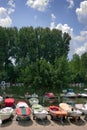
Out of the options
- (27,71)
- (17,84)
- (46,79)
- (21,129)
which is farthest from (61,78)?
(21,129)

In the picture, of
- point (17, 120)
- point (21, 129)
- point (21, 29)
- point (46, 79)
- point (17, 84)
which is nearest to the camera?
point (21, 129)

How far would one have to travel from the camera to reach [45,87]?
4006cm

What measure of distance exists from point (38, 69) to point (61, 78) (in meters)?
3.69

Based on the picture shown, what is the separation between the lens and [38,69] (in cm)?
3966

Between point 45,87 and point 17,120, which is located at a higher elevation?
point 45,87

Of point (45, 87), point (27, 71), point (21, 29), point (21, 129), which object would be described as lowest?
point (21, 129)

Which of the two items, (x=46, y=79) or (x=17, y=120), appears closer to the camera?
(x=17, y=120)

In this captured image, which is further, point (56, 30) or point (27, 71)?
point (56, 30)

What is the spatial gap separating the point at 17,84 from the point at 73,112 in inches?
1141

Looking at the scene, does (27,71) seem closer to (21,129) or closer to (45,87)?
(45,87)

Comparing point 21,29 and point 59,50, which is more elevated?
point 21,29

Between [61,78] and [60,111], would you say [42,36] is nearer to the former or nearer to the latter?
[61,78]

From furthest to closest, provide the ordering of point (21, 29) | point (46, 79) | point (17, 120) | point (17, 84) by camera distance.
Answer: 1. point (21, 29)
2. point (17, 84)
3. point (46, 79)
4. point (17, 120)

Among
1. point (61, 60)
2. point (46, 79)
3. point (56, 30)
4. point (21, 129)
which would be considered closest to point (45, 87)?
point (46, 79)
